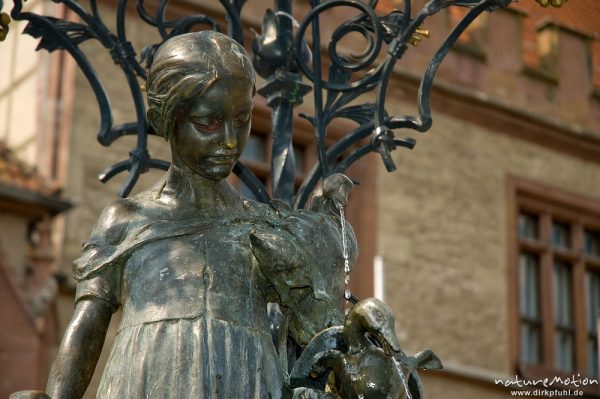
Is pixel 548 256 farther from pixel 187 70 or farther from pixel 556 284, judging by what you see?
pixel 187 70

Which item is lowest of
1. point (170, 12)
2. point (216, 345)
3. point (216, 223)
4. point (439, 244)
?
point (216, 345)

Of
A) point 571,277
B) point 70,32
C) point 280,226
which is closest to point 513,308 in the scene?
point 571,277

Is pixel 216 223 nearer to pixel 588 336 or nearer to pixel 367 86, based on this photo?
pixel 367 86

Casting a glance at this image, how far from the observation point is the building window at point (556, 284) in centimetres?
1873

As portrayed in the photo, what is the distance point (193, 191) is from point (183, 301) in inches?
12.3

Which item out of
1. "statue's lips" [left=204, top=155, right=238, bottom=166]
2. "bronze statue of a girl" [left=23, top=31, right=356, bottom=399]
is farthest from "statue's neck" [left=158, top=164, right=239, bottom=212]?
"statue's lips" [left=204, top=155, right=238, bottom=166]

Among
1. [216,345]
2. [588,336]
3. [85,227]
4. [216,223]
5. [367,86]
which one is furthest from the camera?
[588,336]

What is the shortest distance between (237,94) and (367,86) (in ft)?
5.24

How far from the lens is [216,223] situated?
3381mm

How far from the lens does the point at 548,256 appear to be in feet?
62.5

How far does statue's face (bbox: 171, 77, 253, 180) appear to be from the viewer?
3240 millimetres

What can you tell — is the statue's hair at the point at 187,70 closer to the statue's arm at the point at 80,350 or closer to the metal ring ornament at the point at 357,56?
the statue's arm at the point at 80,350

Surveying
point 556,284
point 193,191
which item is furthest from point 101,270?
point 556,284

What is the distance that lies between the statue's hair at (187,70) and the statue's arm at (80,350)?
39 centimetres
